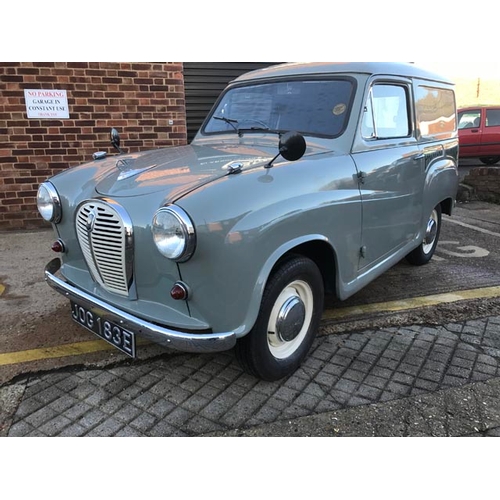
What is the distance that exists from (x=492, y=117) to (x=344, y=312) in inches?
474

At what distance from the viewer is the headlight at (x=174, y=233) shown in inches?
81.4

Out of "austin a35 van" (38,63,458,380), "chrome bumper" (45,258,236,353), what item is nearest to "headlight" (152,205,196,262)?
"austin a35 van" (38,63,458,380)

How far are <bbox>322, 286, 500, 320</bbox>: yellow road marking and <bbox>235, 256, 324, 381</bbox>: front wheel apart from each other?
77cm

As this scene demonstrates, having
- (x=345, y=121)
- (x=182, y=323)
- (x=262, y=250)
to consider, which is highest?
(x=345, y=121)

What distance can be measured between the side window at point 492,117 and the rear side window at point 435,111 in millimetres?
9390

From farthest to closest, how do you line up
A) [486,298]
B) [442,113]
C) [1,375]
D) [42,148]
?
[42,148] < [442,113] < [486,298] < [1,375]

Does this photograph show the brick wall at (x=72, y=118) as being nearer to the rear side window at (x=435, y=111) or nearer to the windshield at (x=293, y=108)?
the windshield at (x=293, y=108)

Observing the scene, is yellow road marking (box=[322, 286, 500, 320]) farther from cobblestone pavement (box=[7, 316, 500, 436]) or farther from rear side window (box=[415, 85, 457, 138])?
rear side window (box=[415, 85, 457, 138])

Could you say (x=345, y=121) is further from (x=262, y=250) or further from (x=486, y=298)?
(x=486, y=298)

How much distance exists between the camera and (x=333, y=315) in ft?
11.7

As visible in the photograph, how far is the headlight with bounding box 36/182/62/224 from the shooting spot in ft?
9.16

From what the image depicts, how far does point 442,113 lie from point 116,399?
4.11 metres

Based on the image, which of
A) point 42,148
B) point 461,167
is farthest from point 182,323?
point 461,167

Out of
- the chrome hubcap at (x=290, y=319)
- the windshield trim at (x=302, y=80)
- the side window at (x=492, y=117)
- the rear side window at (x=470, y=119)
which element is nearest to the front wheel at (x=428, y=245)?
the windshield trim at (x=302, y=80)
